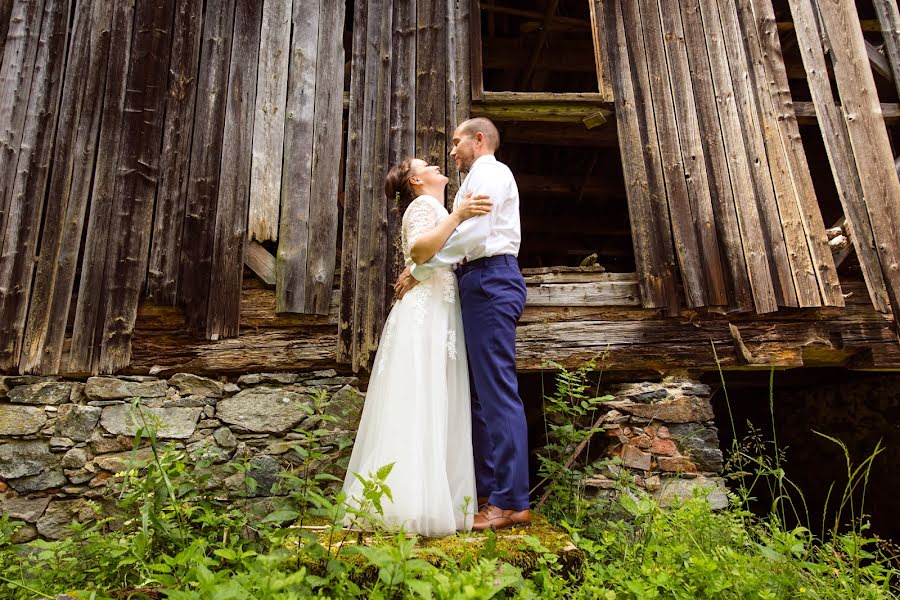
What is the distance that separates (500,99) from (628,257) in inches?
231

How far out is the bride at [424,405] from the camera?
2469 millimetres

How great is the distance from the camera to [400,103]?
430cm

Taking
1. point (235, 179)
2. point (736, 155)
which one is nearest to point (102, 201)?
point (235, 179)

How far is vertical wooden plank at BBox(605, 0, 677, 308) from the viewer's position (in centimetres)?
411

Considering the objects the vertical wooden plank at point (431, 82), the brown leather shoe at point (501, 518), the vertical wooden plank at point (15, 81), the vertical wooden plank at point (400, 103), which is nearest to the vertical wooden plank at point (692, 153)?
the vertical wooden plank at point (400, 103)

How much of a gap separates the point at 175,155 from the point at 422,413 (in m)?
2.75

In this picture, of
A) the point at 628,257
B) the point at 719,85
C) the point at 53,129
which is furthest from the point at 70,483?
the point at 628,257

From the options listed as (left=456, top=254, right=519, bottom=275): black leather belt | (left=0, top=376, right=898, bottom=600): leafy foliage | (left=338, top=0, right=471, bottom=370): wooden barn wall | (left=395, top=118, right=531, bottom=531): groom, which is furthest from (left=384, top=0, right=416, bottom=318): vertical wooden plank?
(left=0, top=376, right=898, bottom=600): leafy foliage

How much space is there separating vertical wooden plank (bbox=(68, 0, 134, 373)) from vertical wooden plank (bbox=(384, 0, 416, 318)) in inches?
74.5

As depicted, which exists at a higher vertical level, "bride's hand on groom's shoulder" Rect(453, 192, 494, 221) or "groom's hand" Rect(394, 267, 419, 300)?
"bride's hand on groom's shoulder" Rect(453, 192, 494, 221)

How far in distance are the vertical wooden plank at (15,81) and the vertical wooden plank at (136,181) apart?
0.71m

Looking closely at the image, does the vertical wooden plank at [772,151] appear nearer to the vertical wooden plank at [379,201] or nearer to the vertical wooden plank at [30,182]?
the vertical wooden plank at [379,201]

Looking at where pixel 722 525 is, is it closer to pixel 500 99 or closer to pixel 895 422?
pixel 500 99

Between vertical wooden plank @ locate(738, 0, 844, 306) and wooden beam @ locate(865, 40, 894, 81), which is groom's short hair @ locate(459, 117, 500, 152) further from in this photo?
wooden beam @ locate(865, 40, 894, 81)
